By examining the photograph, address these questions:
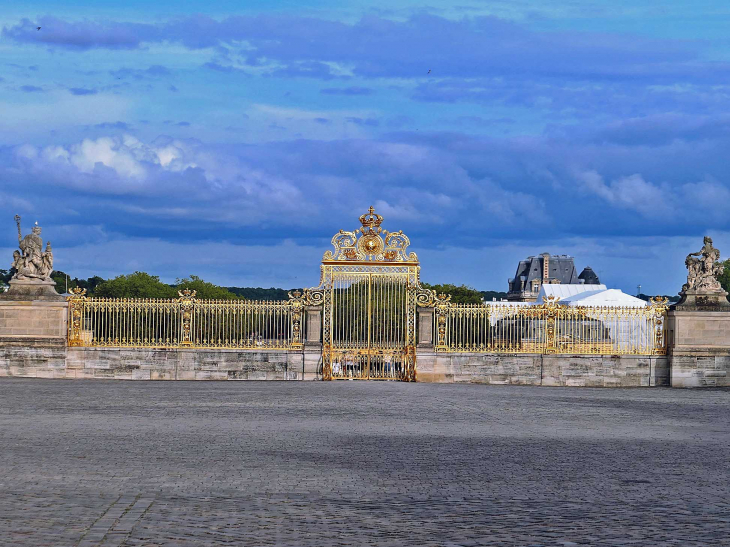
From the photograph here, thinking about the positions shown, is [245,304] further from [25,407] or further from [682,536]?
[682,536]

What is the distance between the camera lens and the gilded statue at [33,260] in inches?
1221

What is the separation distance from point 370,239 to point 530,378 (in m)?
5.87

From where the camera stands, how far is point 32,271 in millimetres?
31094

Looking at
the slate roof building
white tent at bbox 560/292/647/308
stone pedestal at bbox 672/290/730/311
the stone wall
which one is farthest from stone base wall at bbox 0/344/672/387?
the slate roof building

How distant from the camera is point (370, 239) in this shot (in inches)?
1225

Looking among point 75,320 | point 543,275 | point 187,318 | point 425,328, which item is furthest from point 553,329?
point 543,275

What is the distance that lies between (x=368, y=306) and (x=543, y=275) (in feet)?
406

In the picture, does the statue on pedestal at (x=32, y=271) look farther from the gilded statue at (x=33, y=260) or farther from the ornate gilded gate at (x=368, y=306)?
the ornate gilded gate at (x=368, y=306)

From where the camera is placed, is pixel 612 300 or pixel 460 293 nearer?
pixel 612 300

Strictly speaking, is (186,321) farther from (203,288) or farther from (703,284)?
(203,288)

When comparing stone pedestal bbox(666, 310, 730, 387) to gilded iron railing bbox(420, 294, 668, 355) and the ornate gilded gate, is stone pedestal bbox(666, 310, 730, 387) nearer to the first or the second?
gilded iron railing bbox(420, 294, 668, 355)

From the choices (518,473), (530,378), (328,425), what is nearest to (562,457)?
(518,473)

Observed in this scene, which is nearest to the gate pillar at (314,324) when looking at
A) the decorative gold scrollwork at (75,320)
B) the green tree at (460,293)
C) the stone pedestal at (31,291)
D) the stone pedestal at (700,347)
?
the decorative gold scrollwork at (75,320)

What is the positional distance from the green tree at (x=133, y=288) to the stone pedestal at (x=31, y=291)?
43.4m
